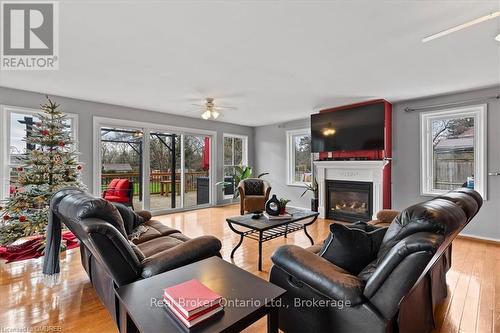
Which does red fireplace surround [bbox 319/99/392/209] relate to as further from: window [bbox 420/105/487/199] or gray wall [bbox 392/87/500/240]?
window [bbox 420/105/487/199]

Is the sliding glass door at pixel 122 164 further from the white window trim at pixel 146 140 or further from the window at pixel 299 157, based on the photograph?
the window at pixel 299 157

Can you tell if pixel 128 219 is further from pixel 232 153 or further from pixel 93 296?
pixel 232 153

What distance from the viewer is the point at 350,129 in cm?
485

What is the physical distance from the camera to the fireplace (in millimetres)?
4797

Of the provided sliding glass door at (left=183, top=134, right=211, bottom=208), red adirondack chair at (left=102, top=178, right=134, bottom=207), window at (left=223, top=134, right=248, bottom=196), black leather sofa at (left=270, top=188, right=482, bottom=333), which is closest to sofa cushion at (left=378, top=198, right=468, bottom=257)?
black leather sofa at (left=270, top=188, right=482, bottom=333)

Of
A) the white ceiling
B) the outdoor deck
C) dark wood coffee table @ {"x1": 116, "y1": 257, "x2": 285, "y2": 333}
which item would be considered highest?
the white ceiling

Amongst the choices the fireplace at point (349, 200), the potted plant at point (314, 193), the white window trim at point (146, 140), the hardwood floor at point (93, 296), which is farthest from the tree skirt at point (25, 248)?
the fireplace at point (349, 200)

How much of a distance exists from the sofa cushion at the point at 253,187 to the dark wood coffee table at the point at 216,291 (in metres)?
4.16

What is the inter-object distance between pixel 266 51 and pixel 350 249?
2140mm

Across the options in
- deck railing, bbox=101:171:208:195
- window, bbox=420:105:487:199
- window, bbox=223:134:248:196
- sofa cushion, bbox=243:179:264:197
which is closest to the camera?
window, bbox=420:105:487:199

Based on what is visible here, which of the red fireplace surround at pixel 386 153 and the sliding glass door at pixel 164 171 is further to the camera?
the sliding glass door at pixel 164 171

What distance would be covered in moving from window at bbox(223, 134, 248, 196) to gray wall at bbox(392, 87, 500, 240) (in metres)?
4.14

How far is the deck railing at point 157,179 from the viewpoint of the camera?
16.1ft
